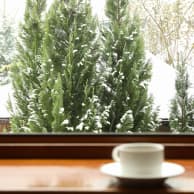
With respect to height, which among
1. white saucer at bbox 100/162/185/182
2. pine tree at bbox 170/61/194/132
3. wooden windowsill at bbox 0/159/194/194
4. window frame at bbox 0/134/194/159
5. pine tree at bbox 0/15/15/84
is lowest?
wooden windowsill at bbox 0/159/194/194

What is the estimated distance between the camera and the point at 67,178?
0.90m

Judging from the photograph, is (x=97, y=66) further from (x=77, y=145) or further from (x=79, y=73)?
(x=77, y=145)

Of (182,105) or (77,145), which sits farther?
(182,105)

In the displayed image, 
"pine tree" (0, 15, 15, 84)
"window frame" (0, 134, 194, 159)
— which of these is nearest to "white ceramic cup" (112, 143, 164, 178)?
"window frame" (0, 134, 194, 159)

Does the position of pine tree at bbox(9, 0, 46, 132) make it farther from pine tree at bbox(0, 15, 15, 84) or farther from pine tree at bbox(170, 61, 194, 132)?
pine tree at bbox(170, 61, 194, 132)

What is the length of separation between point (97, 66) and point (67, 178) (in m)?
0.54

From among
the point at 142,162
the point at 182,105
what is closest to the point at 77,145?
the point at 142,162

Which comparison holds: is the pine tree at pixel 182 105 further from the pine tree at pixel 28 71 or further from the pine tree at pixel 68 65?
the pine tree at pixel 28 71

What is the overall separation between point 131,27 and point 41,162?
0.60 m

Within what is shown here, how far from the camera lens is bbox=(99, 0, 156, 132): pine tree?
1357 mm

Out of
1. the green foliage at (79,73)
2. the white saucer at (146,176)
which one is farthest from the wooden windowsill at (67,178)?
the green foliage at (79,73)

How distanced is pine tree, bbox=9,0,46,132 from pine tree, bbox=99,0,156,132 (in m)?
0.22

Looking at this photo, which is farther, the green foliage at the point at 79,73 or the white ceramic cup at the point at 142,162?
the green foliage at the point at 79,73

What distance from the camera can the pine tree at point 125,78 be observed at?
1.36 metres
